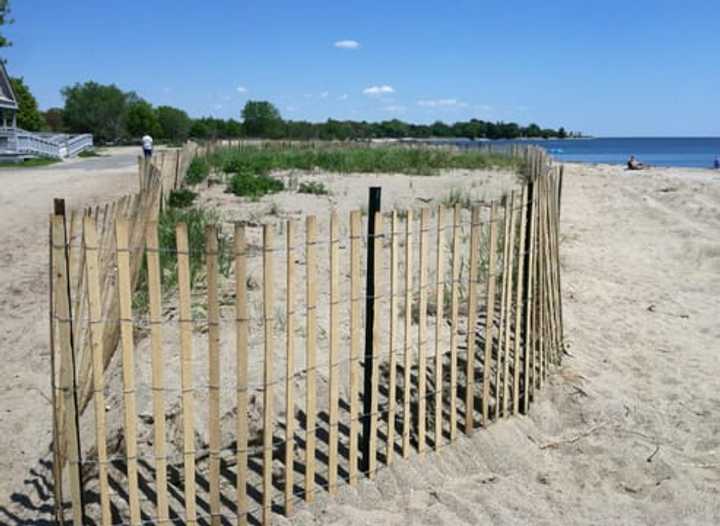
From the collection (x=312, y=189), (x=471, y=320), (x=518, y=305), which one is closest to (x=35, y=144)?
(x=312, y=189)

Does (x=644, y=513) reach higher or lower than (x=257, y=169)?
lower

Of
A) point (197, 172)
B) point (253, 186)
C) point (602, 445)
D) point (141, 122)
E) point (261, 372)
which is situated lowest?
point (602, 445)

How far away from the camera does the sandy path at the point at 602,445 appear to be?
3.62m

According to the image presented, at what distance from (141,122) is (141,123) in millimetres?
112

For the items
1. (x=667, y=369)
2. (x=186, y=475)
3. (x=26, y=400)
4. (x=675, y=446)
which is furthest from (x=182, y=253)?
(x=667, y=369)

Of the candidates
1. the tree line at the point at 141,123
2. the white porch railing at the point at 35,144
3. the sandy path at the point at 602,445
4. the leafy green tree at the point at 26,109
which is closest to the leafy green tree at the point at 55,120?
the tree line at the point at 141,123

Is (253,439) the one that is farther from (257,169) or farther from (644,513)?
(257,169)

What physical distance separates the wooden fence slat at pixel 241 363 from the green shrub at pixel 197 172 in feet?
39.4

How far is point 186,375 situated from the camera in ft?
9.95

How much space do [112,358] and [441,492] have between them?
106 inches

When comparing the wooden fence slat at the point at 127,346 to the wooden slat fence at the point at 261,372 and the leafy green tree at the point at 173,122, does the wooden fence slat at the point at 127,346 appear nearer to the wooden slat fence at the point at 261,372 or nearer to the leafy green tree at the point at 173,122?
the wooden slat fence at the point at 261,372

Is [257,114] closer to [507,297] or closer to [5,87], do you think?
[5,87]

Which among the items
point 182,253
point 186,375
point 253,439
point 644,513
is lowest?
point 644,513

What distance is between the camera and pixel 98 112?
7538cm
